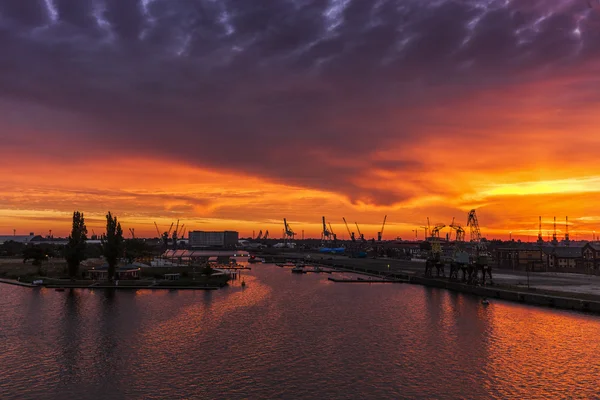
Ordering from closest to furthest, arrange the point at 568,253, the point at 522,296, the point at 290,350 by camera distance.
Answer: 1. the point at 290,350
2. the point at 522,296
3. the point at 568,253

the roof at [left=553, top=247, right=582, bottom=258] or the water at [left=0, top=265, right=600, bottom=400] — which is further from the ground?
the roof at [left=553, top=247, right=582, bottom=258]

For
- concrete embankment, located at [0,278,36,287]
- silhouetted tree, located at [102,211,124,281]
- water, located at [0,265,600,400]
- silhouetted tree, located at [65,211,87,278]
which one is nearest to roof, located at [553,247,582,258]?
water, located at [0,265,600,400]

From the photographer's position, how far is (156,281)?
122500mm

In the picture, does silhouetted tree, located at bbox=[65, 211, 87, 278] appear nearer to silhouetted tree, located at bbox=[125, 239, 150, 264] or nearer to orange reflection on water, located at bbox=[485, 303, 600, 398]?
silhouetted tree, located at bbox=[125, 239, 150, 264]

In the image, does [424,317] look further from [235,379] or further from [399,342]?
[235,379]

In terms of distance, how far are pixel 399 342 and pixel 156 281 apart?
82.2 metres

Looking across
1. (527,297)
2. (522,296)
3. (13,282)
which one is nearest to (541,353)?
(527,297)

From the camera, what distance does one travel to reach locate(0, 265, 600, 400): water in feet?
141

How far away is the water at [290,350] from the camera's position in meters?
43.1

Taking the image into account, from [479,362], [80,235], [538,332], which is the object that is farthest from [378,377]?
[80,235]

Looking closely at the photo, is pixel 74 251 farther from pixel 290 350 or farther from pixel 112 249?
pixel 290 350

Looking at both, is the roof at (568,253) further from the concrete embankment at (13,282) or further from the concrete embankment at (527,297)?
the concrete embankment at (13,282)

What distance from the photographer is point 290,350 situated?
184 feet

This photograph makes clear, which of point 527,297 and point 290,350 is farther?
point 527,297
